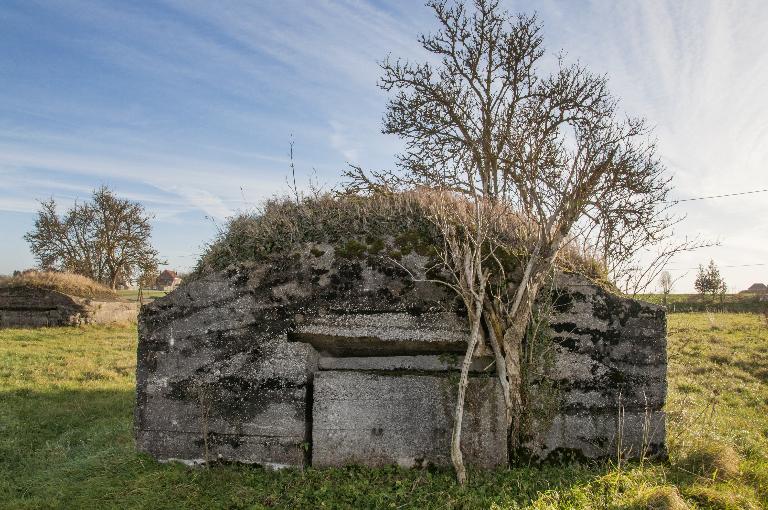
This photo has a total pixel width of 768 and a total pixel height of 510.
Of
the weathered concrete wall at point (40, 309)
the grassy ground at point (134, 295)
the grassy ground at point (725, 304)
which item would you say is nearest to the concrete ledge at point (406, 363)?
the grassy ground at point (134, 295)

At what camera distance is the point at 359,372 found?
5457mm

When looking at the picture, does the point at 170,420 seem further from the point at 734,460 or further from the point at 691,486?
the point at 734,460

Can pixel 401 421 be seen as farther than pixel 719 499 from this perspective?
Yes

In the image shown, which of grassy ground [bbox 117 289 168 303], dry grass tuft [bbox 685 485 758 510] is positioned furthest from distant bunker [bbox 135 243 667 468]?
grassy ground [bbox 117 289 168 303]

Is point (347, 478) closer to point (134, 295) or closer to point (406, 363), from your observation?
point (406, 363)

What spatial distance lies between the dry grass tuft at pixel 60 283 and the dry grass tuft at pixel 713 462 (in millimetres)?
20391

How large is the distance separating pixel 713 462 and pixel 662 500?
1561 mm

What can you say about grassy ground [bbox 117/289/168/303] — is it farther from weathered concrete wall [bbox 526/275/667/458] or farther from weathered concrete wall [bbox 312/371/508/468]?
weathered concrete wall [bbox 526/275/667/458]

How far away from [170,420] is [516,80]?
35.1 feet

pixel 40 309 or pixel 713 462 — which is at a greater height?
pixel 40 309

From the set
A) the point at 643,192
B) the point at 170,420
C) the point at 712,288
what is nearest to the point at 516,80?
the point at 643,192

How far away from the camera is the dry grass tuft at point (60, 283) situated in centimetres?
1934

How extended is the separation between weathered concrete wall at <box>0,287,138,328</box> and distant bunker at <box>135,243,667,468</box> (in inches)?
608

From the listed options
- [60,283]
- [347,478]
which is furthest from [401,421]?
[60,283]
